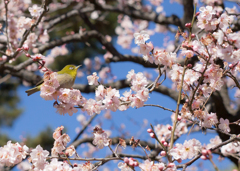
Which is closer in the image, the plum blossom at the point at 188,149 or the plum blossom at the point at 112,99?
the plum blossom at the point at 188,149

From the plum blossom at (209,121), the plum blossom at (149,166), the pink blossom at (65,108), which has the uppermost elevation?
the pink blossom at (65,108)

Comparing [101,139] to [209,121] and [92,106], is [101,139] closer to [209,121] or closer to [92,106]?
[92,106]

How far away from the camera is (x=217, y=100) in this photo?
2768mm

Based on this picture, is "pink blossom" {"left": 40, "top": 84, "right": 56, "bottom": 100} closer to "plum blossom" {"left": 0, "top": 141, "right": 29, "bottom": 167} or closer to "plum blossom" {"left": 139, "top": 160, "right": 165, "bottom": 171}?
"plum blossom" {"left": 0, "top": 141, "right": 29, "bottom": 167}

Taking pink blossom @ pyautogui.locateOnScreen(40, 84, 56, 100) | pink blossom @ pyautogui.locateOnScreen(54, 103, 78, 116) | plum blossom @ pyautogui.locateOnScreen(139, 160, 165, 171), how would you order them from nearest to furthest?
plum blossom @ pyautogui.locateOnScreen(139, 160, 165, 171) < pink blossom @ pyautogui.locateOnScreen(40, 84, 56, 100) < pink blossom @ pyautogui.locateOnScreen(54, 103, 78, 116)

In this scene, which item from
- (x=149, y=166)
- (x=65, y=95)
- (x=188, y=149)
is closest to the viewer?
(x=149, y=166)

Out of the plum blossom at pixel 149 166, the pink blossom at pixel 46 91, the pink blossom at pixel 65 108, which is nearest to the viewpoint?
the plum blossom at pixel 149 166

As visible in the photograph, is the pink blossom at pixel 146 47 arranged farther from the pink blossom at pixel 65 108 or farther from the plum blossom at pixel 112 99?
the pink blossom at pixel 65 108

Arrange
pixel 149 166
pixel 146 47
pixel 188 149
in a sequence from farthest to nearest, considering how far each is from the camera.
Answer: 1. pixel 146 47
2. pixel 188 149
3. pixel 149 166

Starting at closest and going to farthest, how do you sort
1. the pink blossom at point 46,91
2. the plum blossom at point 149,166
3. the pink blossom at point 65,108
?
the plum blossom at point 149,166 → the pink blossom at point 46,91 → the pink blossom at point 65,108

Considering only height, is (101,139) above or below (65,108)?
below

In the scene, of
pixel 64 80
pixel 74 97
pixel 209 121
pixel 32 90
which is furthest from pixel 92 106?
pixel 209 121

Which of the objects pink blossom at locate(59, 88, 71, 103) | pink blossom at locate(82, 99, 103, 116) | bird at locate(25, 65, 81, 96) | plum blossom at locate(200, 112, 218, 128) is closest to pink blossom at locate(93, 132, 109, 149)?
pink blossom at locate(82, 99, 103, 116)

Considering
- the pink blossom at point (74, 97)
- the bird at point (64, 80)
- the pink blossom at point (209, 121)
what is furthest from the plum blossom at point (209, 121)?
the bird at point (64, 80)
